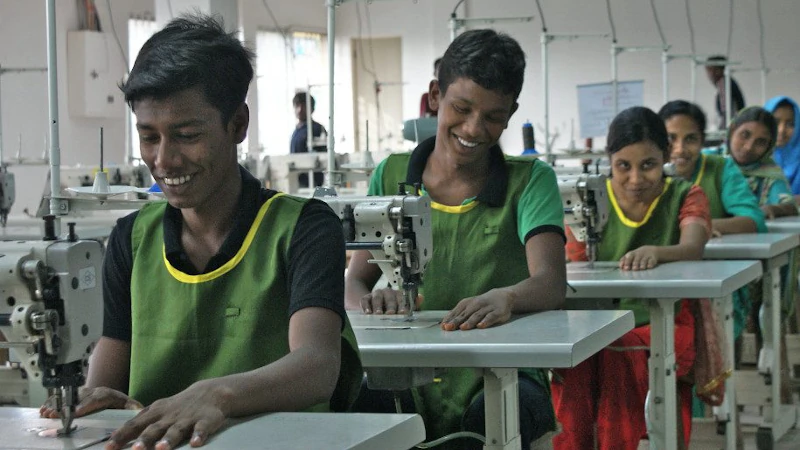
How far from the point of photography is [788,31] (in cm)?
1177

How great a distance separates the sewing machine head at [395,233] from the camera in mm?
2322

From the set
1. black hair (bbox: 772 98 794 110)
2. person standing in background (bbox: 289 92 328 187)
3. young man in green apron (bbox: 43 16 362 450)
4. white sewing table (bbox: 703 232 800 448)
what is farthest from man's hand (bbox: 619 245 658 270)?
person standing in background (bbox: 289 92 328 187)

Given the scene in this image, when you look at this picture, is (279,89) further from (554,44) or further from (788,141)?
(788,141)

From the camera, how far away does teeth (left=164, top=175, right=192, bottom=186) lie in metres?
1.61

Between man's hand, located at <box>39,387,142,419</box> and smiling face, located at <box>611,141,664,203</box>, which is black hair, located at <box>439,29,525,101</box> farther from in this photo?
man's hand, located at <box>39,387,142,419</box>

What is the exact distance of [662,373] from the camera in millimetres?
2889

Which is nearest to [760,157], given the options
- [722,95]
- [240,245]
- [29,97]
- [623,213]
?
[623,213]

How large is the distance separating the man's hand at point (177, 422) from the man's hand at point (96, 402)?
0.67 ft

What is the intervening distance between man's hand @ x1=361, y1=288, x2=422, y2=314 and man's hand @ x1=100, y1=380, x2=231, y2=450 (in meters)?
1.03

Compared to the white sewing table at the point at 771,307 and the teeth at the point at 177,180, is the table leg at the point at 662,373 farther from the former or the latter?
the teeth at the point at 177,180

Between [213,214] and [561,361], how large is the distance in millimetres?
635

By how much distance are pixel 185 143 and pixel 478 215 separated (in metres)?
1.03

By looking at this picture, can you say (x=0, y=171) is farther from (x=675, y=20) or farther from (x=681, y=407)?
(x=675, y=20)

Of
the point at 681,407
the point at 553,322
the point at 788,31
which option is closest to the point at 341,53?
the point at 788,31
